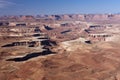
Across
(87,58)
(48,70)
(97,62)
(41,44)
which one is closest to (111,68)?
(97,62)

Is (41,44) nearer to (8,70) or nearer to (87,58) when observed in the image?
(87,58)

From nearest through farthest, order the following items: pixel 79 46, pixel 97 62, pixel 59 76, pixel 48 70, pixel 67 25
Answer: pixel 59 76 → pixel 48 70 → pixel 97 62 → pixel 79 46 → pixel 67 25

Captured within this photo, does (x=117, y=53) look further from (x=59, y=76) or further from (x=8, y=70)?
(x=8, y=70)

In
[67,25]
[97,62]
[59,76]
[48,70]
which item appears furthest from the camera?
[67,25]

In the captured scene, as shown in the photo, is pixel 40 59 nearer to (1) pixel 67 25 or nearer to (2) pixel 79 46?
(2) pixel 79 46

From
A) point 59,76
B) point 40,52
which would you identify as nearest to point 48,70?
point 59,76

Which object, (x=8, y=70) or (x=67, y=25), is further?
(x=67, y=25)

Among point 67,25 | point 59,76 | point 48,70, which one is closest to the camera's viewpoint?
point 59,76

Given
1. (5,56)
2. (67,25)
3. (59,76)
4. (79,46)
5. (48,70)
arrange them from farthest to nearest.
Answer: (67,25), (79,46), (5,56), (48,70), (59,76)

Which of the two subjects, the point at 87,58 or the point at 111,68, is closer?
the point at 111,68
